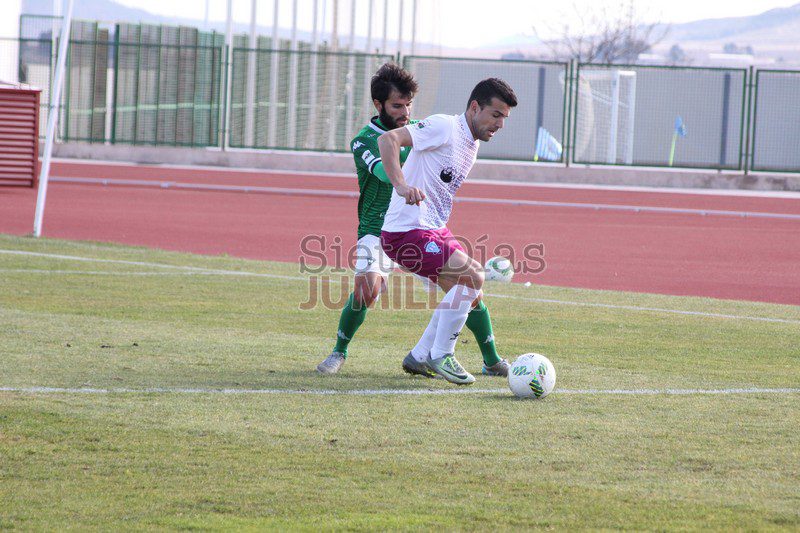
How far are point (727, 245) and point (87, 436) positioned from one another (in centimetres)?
1388

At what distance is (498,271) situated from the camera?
12086 mm

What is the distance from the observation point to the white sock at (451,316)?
691cm

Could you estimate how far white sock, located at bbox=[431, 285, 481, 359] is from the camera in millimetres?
6914

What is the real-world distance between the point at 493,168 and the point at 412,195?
892 inches

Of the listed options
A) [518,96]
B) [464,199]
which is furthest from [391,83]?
[518,96]

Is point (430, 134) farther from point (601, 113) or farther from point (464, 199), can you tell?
Result: point (601, 113)

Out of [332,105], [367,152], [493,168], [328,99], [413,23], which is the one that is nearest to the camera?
[367,152]

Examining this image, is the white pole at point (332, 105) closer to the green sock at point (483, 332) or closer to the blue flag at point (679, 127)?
the blue flag at point (679, 127)

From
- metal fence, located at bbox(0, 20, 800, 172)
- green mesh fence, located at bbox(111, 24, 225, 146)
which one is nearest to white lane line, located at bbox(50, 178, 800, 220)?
metal fence, located at bbox(0, 20, 800, 172)

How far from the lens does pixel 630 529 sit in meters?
4.25

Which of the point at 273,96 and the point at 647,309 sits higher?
the point at 273,96

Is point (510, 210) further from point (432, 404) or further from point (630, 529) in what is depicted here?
point (630, 529)

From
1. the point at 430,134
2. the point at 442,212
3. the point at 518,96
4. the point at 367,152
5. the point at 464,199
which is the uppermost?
the point at 518,96

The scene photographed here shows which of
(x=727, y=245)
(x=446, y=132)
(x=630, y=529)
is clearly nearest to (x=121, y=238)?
(x=727, y=245)
